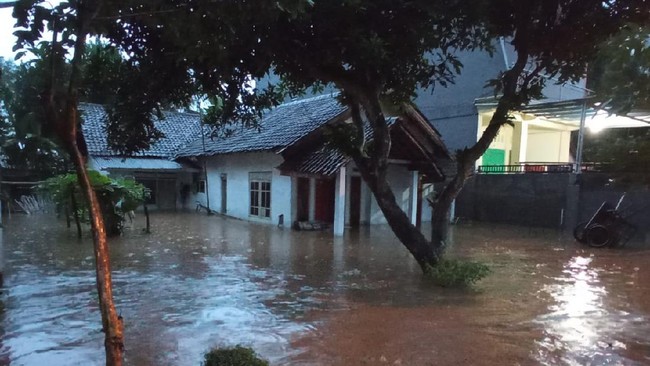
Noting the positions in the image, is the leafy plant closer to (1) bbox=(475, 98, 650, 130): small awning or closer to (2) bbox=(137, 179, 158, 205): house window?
(2) bbox=(137, 179, 158, 205): house window

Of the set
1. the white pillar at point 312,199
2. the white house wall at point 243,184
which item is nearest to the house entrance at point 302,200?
the white pillar at point 312,199

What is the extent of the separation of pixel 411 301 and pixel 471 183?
1483 centimetres

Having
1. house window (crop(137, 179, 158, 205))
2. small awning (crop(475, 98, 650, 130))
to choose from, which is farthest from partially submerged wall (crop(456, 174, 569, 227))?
house window (crop(137, 179, 158, 205))

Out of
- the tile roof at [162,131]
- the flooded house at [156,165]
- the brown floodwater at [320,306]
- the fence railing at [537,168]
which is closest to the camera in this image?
the brown floodwater at [320,306]

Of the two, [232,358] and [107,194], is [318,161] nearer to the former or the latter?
[107,194]

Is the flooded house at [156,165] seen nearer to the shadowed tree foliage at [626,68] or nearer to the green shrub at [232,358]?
the shadowed tree foliage at [626,68]

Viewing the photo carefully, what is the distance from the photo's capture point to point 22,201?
2000 centimetres

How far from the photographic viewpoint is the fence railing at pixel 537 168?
680 inches

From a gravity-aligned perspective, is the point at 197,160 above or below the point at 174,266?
above

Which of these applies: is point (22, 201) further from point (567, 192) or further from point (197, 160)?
point (567, 192)

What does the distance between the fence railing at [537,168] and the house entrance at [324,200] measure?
777cm

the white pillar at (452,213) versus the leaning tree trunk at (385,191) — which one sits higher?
the leaning tree trunk at (385,191)

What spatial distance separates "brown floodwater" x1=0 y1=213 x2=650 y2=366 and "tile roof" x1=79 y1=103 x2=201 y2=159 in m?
9.66

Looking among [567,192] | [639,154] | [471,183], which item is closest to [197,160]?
[471,183]
